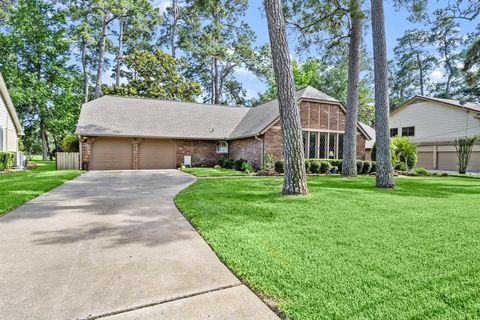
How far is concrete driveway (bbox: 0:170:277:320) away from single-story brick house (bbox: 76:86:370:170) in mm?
11659

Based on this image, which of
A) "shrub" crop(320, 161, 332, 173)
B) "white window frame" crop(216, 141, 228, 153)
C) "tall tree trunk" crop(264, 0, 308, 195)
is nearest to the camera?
"tall tree trunk" crop(264, 0, 308, 195)

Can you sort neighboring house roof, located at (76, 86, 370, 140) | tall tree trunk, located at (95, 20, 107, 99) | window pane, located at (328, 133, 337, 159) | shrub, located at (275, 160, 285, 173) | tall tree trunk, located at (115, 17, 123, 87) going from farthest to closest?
tall tree trunk, located at (115, 17, 123, 87)
tall tree trunk, located at (95, 20, 107, 99)
window pane, located at (328, 133, 337, 159)
neighboring house roof, located at (76, 86, 370, 140)
shrub, located at (275, 160, 285, 173)

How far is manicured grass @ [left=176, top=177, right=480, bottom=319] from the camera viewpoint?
7.33 ft

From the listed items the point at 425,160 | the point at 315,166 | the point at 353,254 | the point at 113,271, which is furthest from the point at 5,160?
the point at 425,160

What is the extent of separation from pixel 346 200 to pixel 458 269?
3.69m

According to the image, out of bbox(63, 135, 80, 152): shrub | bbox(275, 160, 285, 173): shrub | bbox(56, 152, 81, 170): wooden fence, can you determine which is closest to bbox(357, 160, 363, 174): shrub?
bbox(275, 160, 285, 173): shrub

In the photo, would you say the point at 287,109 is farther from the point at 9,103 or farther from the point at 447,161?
the point at 447,161

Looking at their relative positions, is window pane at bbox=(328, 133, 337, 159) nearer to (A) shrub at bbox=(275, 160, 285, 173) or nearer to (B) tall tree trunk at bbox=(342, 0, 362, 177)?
(A) shrub at bbox=(275, 160, 285, 173)

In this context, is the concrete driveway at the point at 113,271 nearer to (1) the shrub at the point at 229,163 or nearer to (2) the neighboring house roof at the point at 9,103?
(1) the shrub at the point at 229,163

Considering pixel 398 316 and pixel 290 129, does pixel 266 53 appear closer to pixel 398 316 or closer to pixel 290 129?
pixel 290 129

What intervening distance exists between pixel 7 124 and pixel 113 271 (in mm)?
19575

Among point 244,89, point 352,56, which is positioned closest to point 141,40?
point 244,89

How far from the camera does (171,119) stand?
19.2 m

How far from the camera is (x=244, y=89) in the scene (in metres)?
35.8
